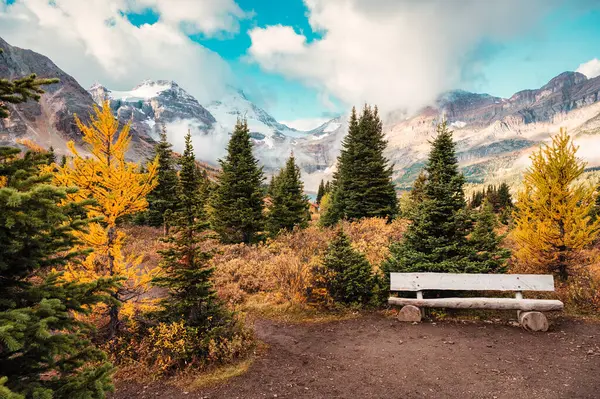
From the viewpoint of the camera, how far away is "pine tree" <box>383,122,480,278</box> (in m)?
10.7

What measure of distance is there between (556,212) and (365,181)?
15.3 metres

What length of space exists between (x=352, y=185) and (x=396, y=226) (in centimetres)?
653

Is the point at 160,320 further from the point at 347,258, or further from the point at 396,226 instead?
the point at 396,226

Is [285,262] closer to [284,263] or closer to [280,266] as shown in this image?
[284,263]

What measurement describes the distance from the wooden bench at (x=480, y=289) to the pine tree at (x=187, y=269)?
5842mm

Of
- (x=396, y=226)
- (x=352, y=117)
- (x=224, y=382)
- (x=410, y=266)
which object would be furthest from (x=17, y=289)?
(x=352, y=117)

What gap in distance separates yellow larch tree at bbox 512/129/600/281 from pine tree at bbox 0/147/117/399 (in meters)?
14.3

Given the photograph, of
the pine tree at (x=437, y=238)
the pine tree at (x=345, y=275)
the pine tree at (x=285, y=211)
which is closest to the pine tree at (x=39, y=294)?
the pine tree at (x=345, y=275)

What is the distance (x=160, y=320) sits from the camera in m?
8.52

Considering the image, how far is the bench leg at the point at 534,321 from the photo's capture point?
884 cm

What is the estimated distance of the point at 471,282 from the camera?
9.76m

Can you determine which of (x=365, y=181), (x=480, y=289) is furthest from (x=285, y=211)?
(x=480, y=289)

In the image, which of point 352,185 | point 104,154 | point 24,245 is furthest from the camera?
point 352,185

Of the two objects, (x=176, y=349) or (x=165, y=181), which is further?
(x=165, y=181)
